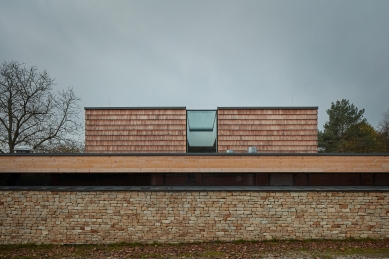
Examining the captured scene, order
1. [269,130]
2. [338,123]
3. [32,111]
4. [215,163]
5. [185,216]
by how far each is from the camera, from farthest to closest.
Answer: [338,123]
[32,111]
[269,130]
[215,163]
[185,216]

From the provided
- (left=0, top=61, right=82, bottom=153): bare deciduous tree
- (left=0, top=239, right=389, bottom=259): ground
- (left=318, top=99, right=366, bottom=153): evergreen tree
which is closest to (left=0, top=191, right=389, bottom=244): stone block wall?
(left=0, top=239, right=389, bottom=259): ground

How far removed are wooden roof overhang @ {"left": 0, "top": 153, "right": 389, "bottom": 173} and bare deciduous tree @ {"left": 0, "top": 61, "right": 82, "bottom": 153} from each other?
8.37 metres

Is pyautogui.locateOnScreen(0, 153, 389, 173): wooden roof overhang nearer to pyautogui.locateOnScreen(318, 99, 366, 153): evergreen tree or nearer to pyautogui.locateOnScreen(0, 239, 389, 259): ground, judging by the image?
pyautogui.locateOnScreen(0, 239, 389, 259): ground

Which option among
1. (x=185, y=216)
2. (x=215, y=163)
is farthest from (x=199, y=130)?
(x=185, y=216)

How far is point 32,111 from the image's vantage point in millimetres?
16844

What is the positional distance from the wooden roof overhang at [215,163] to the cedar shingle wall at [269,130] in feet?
8.10

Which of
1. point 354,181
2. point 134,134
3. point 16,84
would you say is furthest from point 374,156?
point 16,84

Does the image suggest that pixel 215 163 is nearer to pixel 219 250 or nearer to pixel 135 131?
pixel 219 250

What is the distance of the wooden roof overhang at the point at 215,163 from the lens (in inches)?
393

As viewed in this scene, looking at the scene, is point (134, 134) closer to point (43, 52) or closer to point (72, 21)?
point (43, 52)

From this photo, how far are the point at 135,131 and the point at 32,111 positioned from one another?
897cm

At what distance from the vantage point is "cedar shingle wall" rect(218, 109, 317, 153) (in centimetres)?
1266

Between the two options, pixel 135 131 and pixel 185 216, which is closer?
pixel 185 216

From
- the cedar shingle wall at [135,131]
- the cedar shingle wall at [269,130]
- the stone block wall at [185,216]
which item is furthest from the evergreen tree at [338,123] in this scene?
the cedar shingle wall at [135,131]
